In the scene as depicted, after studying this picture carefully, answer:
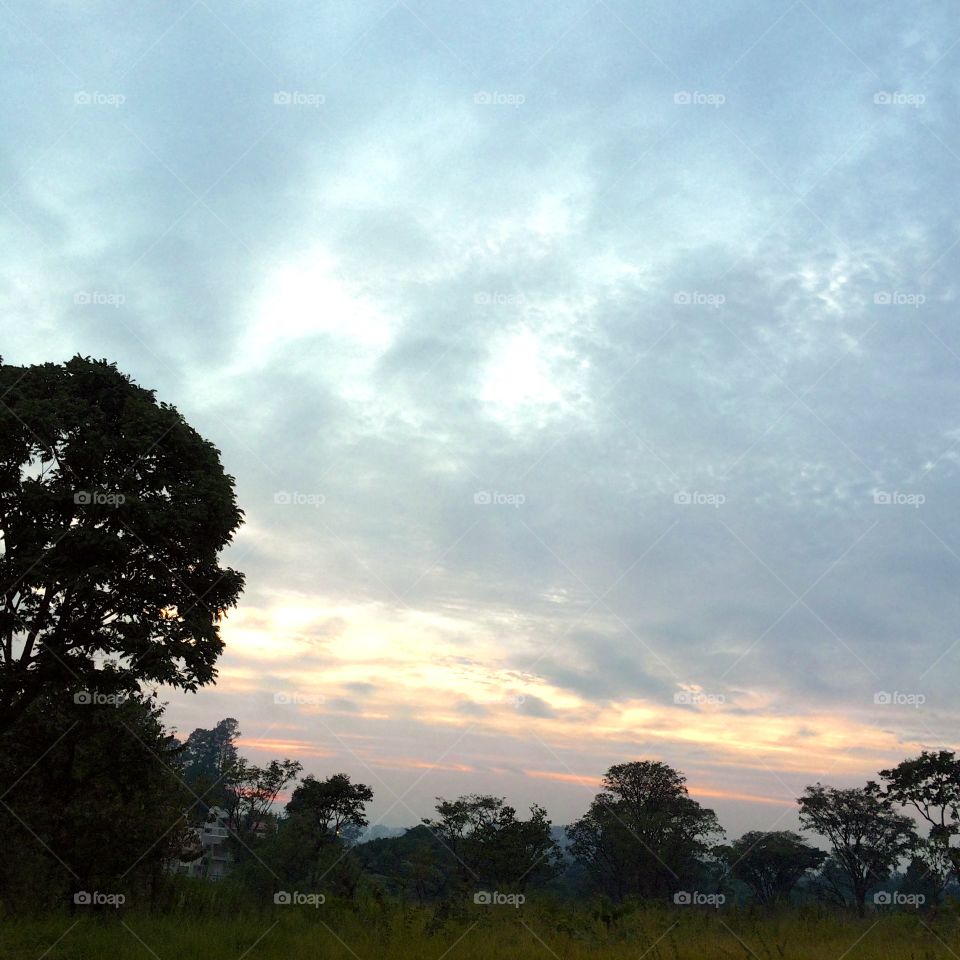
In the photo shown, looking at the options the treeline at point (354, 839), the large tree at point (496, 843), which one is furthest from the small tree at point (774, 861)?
the large tree at point (496, 843)

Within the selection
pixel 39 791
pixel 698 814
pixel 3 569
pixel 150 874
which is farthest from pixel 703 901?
pixel 698 814

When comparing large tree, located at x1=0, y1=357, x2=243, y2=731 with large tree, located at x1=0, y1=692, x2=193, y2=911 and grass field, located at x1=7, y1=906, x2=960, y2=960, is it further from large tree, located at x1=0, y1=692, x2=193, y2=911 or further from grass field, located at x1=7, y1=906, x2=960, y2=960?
grass field, located at x1=7, y1=906, x2=960, y2=960

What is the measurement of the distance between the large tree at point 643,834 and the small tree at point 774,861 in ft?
26.4

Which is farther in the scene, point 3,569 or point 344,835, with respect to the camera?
point 344,835

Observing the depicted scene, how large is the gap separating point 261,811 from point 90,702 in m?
51.2

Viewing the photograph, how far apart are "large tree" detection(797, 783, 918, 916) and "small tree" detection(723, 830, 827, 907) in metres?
6.30

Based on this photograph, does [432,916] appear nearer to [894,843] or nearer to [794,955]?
[794,955]

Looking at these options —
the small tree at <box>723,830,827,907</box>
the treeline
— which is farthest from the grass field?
the small tree at <box>723,830,827,907</box>

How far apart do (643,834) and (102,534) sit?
65.7 m

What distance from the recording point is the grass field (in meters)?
13.8

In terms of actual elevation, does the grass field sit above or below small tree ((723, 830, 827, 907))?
above

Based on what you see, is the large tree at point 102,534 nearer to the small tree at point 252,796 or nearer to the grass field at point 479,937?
the grass field at point 479,937

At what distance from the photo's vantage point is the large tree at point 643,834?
69.2 m

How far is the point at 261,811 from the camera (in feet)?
213
